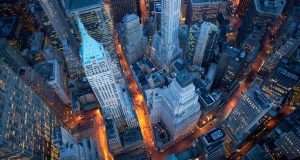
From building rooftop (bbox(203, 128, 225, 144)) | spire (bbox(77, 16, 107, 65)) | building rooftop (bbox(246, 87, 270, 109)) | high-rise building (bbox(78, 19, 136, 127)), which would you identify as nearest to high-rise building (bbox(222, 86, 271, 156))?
building rooftop (bbox(246, 87, 270, 109))

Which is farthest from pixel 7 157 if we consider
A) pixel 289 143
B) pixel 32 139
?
pixel 289 143

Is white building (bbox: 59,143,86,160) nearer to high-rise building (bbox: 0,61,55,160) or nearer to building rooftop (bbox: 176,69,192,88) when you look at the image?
high-rise building (bbox: 0,61,55,160)

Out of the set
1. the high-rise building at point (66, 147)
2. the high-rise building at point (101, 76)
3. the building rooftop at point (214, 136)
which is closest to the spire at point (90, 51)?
the high-rise building at point (101, 76)

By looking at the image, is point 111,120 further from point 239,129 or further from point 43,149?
point 239,129

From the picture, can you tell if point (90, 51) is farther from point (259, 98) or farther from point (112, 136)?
point (259, 98)

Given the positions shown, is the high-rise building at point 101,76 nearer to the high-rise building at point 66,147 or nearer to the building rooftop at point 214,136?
the high-rise building at point 66,147
